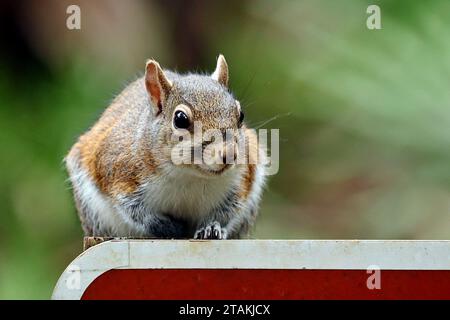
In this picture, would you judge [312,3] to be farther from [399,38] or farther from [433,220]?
[433,220]

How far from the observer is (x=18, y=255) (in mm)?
6512

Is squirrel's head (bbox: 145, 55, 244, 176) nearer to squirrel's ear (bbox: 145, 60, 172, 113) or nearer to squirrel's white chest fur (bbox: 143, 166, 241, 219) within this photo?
squirrel's ear (bbox: 145, 60, 172, 113)

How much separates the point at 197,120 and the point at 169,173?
1.01 ft

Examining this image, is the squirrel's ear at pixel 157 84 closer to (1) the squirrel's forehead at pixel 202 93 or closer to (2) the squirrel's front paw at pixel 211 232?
(1) the squirrel's forehead at pixel 202 93

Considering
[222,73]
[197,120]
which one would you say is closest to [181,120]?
[197,120]

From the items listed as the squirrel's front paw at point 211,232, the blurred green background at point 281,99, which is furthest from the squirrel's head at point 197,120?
the blurred green background at point 281,99

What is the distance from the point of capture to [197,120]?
3.85m

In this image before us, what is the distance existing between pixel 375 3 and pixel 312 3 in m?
0.84

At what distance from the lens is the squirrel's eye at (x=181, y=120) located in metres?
3.87

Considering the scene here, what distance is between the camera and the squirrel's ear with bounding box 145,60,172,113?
4.08 m

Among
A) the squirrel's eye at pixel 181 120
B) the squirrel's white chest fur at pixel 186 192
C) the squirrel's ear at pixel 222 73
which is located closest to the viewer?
the squirrel's eye at pixel 181 120

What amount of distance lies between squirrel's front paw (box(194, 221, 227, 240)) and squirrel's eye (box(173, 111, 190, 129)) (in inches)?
18.6

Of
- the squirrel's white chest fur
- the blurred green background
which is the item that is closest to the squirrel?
the squirrel's white chest fur
